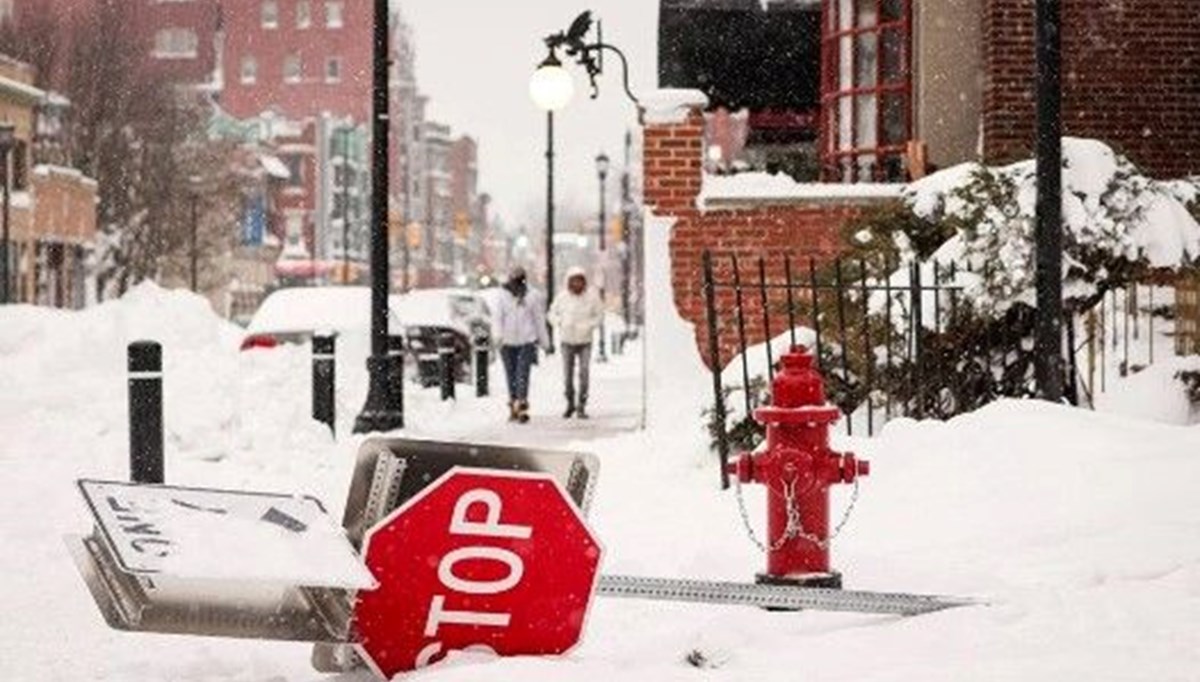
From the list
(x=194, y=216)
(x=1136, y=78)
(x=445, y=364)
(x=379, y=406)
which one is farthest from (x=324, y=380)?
(x=194, y=216)

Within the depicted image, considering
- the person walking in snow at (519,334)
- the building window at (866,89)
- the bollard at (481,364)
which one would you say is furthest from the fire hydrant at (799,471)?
the bollard at (481,364)

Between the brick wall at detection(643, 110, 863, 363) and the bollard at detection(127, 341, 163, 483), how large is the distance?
228 inches

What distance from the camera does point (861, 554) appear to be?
24.3 ft

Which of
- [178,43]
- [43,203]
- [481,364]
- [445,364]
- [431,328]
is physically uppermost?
[178,43]

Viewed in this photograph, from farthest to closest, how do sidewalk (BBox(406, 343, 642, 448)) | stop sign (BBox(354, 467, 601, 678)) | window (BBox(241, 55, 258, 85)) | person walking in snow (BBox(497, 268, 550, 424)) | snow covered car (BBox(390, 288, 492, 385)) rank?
window (BBox(241, 55, 258, 85)), snow covered car (BBox(390, 288, 492, 385)), person walking in snow (BBox(497, 268, 550, 424)), sidewalk (BBox(406, 343, 642, 448)), stop sign (BBox(354, 467, 601, 678))

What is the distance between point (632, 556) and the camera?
8.40m

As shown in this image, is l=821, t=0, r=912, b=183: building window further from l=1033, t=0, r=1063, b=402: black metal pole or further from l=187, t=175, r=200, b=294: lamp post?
l=187, t=175, r=200, b=294: lamp post

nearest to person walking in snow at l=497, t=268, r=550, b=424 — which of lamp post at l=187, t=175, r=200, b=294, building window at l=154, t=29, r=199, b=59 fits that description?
lamp post at l=187, t=175, r=200, b=294

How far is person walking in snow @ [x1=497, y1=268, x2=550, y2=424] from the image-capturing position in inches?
782

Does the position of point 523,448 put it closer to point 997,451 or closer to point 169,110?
point 997,451

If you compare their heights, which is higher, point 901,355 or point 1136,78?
point 1136,78

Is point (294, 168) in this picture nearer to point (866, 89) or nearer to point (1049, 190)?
point (866, 89)

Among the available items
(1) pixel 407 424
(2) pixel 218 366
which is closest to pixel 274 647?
(1) pixel 407 424

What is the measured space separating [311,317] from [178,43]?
93682 mm
